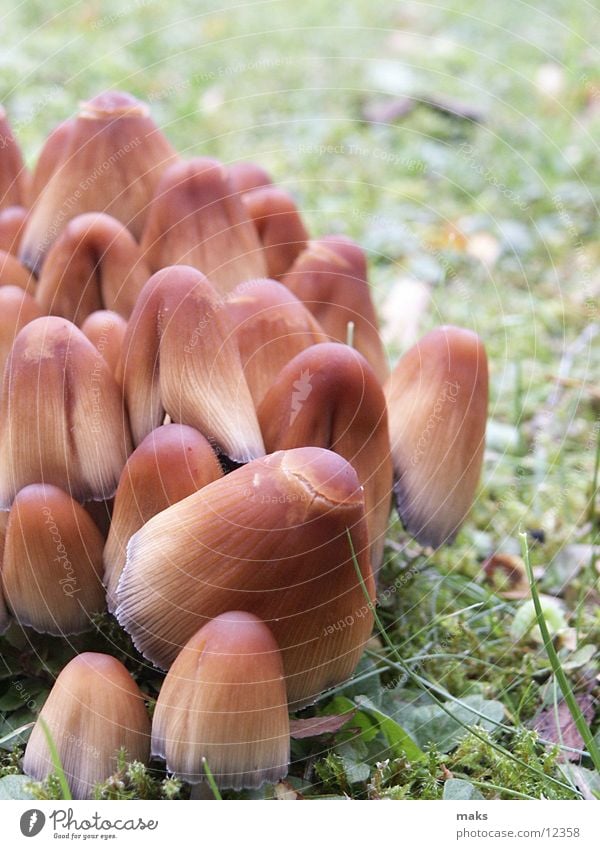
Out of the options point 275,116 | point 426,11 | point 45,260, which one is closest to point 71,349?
point 45,260

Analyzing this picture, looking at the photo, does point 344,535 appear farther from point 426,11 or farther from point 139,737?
point 426,11

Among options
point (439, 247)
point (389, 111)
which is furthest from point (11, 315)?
point (389, 111)

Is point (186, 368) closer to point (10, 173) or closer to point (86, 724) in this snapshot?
point (86, 724)

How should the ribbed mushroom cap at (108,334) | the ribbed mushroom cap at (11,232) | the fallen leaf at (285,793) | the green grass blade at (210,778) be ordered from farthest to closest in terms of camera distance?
the ribbed mushroom cap at (11,232), the ribbed mushroom cap at (108,334), the fallen leaf at (285,793), the green grass blade at (210,778)

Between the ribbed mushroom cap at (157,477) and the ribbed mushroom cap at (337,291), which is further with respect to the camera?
the ribbed mushroom cap at (337,291)

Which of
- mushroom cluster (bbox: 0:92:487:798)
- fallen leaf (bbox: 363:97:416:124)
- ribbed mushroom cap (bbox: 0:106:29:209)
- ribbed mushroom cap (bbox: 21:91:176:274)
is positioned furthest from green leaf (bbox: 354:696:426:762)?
fallen leaf (bbox: 363:97:416:124)

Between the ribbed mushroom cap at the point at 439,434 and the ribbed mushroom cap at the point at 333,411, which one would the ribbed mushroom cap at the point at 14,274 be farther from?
the ribbed mushroom cap at the point at 439,434

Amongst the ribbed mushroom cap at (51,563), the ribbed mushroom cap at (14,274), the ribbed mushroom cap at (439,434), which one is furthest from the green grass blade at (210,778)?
the ribbed mushroom cap at (14,274)
